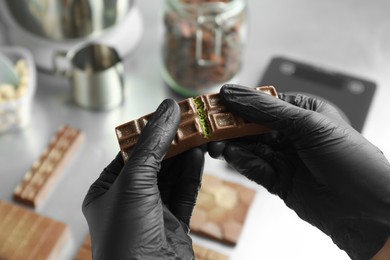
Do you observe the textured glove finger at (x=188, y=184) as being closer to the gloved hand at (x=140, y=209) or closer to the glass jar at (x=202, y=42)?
the gloved hand at (x=140, y=209)

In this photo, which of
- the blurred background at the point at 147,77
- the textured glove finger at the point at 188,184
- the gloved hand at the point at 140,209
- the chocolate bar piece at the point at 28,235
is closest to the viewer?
the gloved hand at the point at 140,209

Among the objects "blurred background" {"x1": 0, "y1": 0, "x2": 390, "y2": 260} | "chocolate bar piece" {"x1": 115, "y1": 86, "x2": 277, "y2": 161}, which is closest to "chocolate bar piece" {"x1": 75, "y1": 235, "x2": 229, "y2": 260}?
"blurred background" {"x1": 0, "y1": 0, "x2": 390, "y2": 260}

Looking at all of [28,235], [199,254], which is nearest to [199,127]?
[199,254]

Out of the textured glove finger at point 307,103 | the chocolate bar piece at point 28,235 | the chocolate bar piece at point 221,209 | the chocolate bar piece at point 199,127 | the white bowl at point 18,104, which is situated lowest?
the chocolate bar piece at point 28,235

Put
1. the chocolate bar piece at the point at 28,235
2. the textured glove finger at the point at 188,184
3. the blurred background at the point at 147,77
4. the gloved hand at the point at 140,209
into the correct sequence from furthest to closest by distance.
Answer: the blurred background at the point at 147,77 < the chocolate bar piece at the point at 28,235 < the textured glove finger at the point at 188,184 < the gloved hand at the point at 140,209

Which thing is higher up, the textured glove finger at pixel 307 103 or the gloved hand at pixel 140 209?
the textured glove finger at pixel 307 103

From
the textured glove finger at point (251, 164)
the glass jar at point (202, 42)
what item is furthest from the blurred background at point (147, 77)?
the textured glove finger at point (251, 164)

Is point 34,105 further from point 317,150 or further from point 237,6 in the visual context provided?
point 317,150

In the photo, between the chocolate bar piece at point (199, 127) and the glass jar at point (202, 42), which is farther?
the glass jar at point (202, 42)
